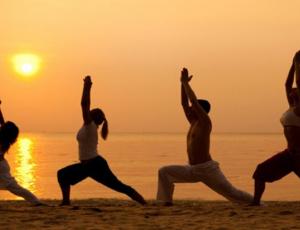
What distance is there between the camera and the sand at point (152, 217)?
8.12 meters

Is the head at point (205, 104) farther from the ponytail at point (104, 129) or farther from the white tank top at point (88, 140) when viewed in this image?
the white tank top at point (88, 140)

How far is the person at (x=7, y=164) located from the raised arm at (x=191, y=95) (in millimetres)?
2555

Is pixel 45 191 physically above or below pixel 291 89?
below

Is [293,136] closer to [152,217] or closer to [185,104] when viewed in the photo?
[185,104]

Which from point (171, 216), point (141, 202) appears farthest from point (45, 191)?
point (171, 216)

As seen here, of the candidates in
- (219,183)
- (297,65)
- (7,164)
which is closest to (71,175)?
(7,164)

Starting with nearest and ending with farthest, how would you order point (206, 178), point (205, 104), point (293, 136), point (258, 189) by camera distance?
point (293, 136) → point (206, 178) → point (258, 189) → point (205, 104)

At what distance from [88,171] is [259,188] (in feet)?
8.85

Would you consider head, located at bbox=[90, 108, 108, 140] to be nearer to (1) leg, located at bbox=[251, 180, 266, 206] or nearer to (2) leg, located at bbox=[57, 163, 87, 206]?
(2) leg, located at bbox=[57, 163, 87, 206]

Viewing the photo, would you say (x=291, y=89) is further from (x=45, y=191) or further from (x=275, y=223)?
(x=45, y=191)

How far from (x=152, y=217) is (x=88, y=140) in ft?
7.00

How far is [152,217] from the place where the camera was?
893cm

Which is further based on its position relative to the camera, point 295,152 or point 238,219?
point 295,152

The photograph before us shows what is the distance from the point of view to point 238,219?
8.65 m
